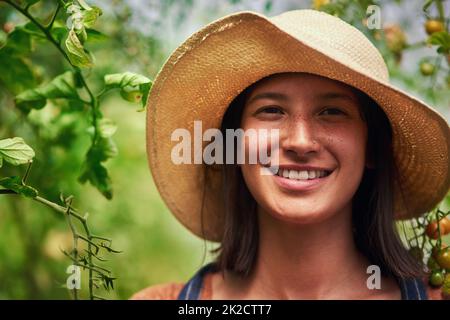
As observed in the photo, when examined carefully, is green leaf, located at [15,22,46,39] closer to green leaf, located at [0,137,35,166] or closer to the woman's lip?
green leaf, located at [0,137,35,166]

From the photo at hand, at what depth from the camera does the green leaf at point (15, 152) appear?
3.76ft

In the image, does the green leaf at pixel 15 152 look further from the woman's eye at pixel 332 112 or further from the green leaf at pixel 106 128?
the woman's eye at pixel 332 112

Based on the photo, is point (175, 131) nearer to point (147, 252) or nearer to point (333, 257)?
point (333, 257)

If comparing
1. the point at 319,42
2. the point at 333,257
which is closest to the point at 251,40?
the point at 319,42

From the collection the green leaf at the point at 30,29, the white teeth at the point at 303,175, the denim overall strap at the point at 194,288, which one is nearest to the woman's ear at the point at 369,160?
the white teeth at the point at 303,175

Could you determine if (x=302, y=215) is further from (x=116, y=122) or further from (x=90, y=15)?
(x=116, y=122)

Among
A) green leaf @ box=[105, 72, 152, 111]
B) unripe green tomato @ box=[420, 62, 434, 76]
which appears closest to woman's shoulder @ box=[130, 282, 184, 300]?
green leaf @ box=[105, 72, 152, 111]

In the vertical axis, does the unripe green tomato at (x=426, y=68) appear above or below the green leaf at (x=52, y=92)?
above

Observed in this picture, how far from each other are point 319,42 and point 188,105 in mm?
326

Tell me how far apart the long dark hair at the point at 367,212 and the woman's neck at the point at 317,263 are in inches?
2.0

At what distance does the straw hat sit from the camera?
1299 mm

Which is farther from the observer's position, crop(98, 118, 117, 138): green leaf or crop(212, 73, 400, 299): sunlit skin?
crop(98, 118, 117, 138): green leaf

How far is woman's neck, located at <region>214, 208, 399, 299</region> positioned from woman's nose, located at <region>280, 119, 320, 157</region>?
0.67 feet

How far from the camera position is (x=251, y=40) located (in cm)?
133
